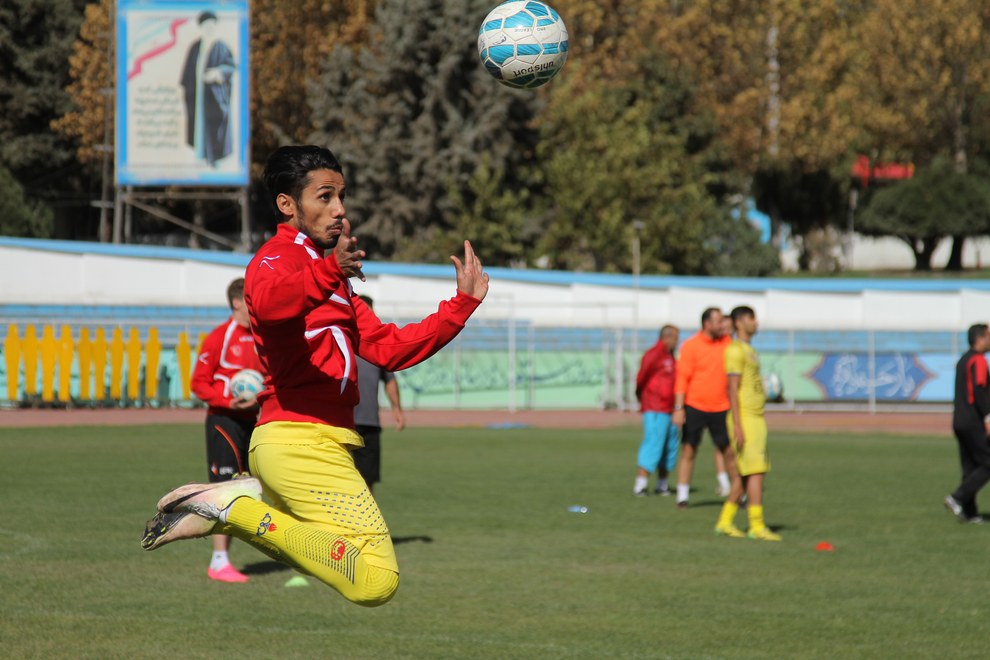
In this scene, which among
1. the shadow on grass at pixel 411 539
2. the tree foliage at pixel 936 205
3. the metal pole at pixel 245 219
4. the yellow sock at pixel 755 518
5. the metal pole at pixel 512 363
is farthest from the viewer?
the tree foliage at pixel 936 205

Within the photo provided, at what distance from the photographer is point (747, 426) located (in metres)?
12.6

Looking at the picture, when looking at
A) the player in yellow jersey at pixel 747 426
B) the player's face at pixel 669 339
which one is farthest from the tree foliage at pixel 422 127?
the player in yellow jersey at pixel 747 426

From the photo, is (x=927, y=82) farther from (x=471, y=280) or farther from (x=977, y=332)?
(x=471, y=280)

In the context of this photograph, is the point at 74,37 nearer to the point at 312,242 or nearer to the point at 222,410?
the point at 222,410

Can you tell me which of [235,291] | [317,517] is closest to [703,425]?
[235,291]

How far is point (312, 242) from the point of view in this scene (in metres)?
5.73

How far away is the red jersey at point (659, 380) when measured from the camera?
16.6m

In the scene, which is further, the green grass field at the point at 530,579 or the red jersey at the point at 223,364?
the red jersey at the point at 223,364

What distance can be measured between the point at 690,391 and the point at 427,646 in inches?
308

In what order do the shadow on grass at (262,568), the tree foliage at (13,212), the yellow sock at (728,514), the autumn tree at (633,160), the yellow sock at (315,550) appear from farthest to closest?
the tree foliage at (13,212) → the autumn tree at (633,160) → the yellow sock at (728,514) → the shadow on grass at (262,568) → the yellow sock at (315,550)

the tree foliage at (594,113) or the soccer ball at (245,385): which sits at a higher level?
the tree foliage at (594,113)

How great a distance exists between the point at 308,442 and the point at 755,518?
25.8 feet

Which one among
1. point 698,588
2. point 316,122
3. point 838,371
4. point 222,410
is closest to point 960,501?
point 698,588

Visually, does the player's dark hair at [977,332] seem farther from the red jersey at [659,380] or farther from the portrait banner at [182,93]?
the portrait banner at [182,93]
